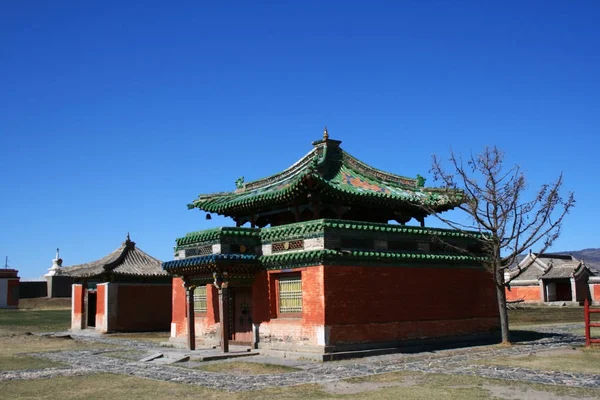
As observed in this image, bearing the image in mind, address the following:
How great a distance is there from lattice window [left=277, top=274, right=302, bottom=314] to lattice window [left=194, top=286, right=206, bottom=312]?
434 cm

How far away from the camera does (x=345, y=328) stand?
1922 cm

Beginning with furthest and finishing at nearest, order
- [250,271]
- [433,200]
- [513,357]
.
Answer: [433,200]
[250,271]
[513,357]

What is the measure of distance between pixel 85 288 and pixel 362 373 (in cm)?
2434

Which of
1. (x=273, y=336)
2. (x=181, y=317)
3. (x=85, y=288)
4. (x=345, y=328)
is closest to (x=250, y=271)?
(x=273, y=336)

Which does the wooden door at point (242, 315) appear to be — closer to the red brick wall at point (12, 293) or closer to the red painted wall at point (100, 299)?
the red painted wall at point (100, 299)

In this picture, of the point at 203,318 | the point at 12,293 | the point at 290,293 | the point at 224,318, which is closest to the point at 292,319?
the point at 290,293

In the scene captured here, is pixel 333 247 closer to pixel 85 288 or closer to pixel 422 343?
pixel 422 343

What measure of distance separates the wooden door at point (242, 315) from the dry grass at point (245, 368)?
3636mm

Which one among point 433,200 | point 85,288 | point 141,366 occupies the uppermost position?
point 433,200

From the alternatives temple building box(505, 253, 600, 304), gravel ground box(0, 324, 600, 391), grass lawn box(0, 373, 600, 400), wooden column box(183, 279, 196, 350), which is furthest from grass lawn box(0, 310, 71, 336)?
temple building box(505, 253, 600, 304)

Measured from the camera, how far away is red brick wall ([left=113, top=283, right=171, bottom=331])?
3334 centimetres

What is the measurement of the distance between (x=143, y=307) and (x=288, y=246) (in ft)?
53.9

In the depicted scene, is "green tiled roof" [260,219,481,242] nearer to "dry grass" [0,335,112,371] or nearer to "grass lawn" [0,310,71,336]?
"dry grass" [0,335,112,371]

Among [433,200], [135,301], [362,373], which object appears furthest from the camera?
[135,301]
